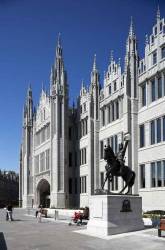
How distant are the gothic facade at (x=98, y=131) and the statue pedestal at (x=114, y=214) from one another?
14.7 meters

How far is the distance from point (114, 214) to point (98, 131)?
32403mm

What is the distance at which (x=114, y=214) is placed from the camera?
2489 centimetres

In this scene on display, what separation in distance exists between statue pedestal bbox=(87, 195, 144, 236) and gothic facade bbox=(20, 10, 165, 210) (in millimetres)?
14667

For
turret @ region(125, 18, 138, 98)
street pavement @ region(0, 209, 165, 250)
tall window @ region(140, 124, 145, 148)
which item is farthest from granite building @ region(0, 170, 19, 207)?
street pavement @ region(0, 209, 165, 250)

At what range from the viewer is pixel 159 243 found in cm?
1973

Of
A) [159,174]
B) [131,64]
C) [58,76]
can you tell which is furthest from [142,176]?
[58,76]

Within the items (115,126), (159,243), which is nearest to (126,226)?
(159,243)

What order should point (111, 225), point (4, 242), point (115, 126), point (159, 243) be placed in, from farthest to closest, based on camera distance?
1. point (115, 126)
2. point (111, 225)
3. point (4, 242)
4. point (159, 243)

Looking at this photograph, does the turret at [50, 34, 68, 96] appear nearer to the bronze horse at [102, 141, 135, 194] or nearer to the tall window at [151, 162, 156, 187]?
the tall window at [151, 162, 156, 187]

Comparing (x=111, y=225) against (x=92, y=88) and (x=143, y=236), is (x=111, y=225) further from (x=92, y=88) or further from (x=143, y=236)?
(x=92, y=88)

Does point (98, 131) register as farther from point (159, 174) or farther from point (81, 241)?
point (81, 241)

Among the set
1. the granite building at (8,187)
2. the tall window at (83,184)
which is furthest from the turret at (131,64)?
the granite building at (8,187)

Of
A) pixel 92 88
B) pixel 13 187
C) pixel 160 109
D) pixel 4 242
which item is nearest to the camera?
pixel 4 242

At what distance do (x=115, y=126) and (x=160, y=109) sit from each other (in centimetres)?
1059
